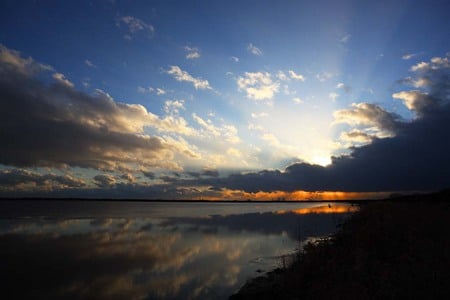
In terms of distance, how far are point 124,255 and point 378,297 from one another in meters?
20.0

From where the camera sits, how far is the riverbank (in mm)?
11109

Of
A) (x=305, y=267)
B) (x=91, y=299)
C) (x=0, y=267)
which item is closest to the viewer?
(x=91, y=299)

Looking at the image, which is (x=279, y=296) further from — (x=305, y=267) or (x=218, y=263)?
(x=218, y=263)

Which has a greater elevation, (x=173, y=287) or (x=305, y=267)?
(x=305, y=267)

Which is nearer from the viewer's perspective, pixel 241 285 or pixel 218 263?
pixel 241 285

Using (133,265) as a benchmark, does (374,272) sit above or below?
above

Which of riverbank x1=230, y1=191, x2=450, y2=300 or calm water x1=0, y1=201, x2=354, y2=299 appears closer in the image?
riverbank x1=230, y1=191, x2=450, y2=300

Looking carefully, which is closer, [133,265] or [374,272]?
[374,272]

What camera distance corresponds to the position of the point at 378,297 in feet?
35.0

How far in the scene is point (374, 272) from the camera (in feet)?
45.4

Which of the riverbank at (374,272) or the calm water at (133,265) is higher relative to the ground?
the riverbank at (374,272)

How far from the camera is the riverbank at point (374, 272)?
1111 cm

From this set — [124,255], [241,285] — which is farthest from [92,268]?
[241,285]

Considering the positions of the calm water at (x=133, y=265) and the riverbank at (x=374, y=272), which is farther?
the calm water at (x=133, y=265)
